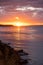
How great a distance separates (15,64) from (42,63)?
407cm

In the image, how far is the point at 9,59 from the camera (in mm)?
13266

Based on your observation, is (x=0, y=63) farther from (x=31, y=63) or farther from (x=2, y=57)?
(x=31, y=63)

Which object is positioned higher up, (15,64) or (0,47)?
(0,47)

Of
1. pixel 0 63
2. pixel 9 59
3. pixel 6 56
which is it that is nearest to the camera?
pixel 0 63

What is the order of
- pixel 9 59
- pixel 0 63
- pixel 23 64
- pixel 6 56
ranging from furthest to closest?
pixel 23 64
pixel 6 56
pixel 9 59
pixel 0 63

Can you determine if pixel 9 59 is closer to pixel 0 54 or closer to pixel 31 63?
pixel 0 54

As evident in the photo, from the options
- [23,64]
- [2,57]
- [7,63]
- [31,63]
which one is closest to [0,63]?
[7,63]

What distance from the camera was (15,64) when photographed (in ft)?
42.1

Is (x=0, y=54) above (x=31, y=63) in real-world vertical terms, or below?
above

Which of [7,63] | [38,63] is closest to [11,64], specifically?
[7,63]

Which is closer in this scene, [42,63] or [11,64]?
[11,64]

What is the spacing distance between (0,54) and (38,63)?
374 cm

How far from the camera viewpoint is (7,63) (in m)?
12.7

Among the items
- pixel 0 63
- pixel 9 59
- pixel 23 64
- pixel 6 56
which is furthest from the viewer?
pixel 23 64
